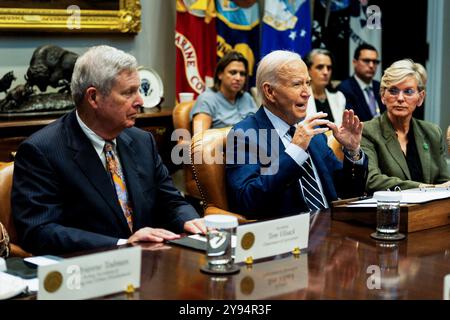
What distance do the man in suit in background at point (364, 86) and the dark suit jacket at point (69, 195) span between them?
3951 mm

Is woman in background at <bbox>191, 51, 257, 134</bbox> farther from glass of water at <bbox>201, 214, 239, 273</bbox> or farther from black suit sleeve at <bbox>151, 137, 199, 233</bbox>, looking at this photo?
glass of water at <bbox>201, 214, 239, 273</bbox>

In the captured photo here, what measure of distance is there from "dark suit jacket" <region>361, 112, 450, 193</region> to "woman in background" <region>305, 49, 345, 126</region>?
2.48 m

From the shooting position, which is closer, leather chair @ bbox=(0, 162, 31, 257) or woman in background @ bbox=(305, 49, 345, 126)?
leather chair @ bbox=(0, 162, 31, 257)

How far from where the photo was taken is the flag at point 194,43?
19.7 feet

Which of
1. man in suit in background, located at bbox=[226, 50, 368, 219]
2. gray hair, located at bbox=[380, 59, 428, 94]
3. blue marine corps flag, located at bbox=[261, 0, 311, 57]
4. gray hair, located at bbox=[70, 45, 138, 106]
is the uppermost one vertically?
blue marine corps flag, located at bbox=[261, 0, 311, 57]

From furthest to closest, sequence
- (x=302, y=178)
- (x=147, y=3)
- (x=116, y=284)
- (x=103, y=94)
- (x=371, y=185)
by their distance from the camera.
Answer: (x=147, y=3)
(x=371, y=185)
(x=302, y=178)
(x=103, y=94)
(x=116, y=284)

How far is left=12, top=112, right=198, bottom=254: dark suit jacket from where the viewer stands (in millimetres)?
2311

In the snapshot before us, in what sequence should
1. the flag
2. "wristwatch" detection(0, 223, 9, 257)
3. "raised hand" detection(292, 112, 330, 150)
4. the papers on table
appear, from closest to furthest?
"wristwatch" detection(0, 223, 9, 257)
the papers on table
"raised hand" detection(292, 112, 330, 150)
the flag

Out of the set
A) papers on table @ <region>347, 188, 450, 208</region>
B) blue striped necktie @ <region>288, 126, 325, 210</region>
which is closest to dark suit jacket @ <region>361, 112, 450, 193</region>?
blue striped necktie @ <region>288, 126, 325, 210</region>

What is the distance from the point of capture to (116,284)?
5.50ft

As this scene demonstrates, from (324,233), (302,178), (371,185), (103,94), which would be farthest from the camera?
(371,185)
